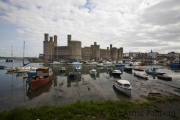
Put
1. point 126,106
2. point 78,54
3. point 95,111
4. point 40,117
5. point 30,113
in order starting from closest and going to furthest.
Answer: point 40,117, point 30,113, point 95,111, point 126,106, point 78,54

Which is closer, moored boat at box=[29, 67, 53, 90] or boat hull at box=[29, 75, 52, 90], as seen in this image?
boat hull at box=[29, 75, 52, 90]

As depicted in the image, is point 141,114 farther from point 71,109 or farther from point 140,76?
point 140,76

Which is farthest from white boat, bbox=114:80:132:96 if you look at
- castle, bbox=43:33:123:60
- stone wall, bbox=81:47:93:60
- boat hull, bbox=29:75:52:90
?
stone wall, bbox=81:47:93:60

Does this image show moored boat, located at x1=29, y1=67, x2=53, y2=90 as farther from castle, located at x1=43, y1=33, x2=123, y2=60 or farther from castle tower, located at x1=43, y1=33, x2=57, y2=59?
castle tower, located at x1=43, y1=33, x2=57, y2=59

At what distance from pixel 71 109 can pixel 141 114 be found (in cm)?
371

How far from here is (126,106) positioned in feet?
22.4

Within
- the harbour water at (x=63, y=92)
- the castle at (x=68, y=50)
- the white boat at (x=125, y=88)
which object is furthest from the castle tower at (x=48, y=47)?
the white boat at (x=125, y=88)

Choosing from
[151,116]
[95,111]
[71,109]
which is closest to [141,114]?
[151,116]

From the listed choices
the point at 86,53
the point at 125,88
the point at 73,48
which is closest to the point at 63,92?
the point at 125,88

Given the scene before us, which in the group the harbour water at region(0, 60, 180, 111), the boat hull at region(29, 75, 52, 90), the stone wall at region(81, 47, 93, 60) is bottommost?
the harbour water at region(0, 60, 180, 111)

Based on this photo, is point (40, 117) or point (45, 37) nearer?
point (40, 117)

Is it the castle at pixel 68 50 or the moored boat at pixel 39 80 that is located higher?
the castle at pixel 68 50

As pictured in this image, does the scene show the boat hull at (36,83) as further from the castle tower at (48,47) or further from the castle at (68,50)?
the castle tower at (48,47)

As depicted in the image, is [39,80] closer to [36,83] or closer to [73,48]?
[36,83]
